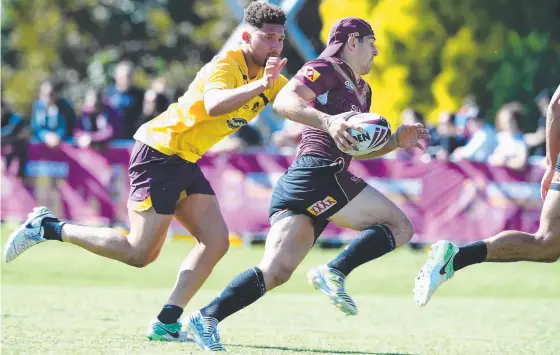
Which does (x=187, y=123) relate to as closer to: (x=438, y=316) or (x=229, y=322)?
(x=229, y=322)

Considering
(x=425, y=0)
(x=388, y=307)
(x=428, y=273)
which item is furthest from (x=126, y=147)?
(x=425, y=0)

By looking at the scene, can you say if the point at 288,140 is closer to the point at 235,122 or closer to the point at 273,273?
the point at 235,122

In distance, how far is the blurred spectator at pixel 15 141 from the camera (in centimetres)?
1670

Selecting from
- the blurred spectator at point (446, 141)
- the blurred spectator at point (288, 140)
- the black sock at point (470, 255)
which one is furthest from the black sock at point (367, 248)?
the blurred spectator at point (446, 141)

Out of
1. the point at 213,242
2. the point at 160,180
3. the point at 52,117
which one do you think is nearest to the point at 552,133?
the point at 213,242

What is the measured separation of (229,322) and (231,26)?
35.3 metres

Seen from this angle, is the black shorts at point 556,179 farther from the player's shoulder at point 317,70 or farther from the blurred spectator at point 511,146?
the blurred spectator at point 511,146

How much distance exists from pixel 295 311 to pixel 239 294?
2838 millimetres

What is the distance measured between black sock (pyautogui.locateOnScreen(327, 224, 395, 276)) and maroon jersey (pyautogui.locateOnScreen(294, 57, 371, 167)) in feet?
1.61

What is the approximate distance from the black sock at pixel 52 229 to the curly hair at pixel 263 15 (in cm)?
198

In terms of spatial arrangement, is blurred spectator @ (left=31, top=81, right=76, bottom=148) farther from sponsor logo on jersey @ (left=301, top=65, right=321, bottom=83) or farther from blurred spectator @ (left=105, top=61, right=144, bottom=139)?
sponsor logo on jersey @ (left=301, top=65, right=321, bottom=83)

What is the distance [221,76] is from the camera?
7680mm

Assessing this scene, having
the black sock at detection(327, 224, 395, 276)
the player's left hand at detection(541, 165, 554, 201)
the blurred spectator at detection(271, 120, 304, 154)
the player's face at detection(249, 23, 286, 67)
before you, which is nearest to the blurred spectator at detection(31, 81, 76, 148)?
the blurred spectator at detection(271, 120, 304, 154)

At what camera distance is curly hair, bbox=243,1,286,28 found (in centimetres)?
772
